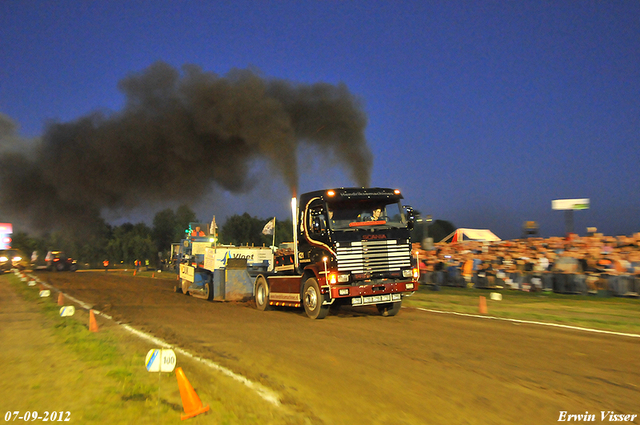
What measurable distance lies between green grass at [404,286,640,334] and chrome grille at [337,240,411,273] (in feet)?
8.54

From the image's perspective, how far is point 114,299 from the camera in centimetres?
1791

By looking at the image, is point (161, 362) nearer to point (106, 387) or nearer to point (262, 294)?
point (106, 387)

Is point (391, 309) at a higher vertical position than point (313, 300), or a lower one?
lower

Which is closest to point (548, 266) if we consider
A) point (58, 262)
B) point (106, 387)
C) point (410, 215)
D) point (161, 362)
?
point (410, 215)

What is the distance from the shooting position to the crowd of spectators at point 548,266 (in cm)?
1616

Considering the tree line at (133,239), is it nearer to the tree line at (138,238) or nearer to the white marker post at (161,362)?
the tree line at (138,238)

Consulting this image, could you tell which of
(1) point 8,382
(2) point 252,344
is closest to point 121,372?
(1) point 8,382

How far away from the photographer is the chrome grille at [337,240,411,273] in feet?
36.5

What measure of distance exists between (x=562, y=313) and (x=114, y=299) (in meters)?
14.3

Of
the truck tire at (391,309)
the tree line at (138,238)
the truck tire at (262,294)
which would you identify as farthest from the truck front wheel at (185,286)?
the tree line at (138,238)

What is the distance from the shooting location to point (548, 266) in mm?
18578

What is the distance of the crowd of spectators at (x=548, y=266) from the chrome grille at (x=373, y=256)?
2.81 metres

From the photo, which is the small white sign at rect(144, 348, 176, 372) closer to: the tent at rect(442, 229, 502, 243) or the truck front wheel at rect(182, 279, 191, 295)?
the truck front wheel at rect(182, 279, 191, 295)

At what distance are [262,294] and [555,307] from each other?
7.97 meters
